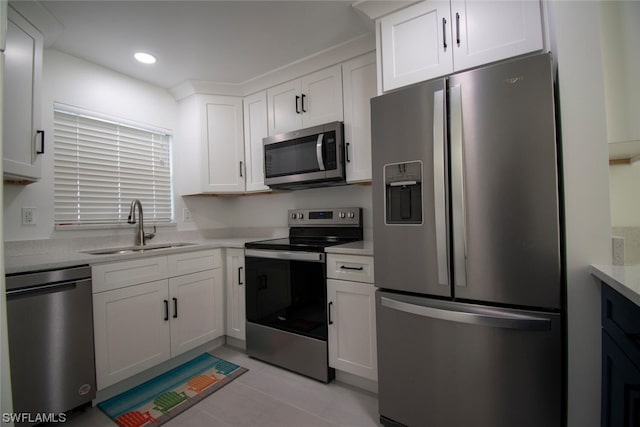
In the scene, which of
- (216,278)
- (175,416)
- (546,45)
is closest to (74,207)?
(216,278)

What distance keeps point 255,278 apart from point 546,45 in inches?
86.2

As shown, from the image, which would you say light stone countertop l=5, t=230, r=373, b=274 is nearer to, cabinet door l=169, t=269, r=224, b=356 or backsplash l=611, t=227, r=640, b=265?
cabinet door l=169, t=269, r=224, b=356

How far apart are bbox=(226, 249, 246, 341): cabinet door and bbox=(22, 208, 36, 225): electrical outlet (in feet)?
4.24

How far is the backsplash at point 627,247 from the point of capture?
3.45 feet

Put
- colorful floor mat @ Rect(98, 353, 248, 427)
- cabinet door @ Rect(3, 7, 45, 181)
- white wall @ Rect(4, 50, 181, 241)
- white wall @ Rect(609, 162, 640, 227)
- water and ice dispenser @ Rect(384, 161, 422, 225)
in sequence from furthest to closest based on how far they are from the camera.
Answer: white wall @ Rect(4, 50, 181, 241) → colorful floor mat @ Rect(98, 353, 248, 427) → cabinet door @ Rect(3, 7, 45, 181) → water and ice dispenser @ Rect(384, 161, 422, 225) → white wall @ Rect(609, 162, 640, 227)

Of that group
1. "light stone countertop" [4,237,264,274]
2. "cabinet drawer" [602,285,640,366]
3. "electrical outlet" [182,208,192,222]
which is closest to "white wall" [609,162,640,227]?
"cabinet drawer" [602,285,640,366]

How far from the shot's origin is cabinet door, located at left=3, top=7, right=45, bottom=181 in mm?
1465

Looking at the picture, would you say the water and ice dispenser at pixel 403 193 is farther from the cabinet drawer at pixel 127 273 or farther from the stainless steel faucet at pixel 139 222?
Answer: the stainless steel faucet at pixel 139 222

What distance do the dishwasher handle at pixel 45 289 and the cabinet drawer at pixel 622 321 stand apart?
2.41 m

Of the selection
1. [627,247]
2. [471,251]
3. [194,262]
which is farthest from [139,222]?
[627,247]

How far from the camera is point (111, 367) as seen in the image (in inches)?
67.7

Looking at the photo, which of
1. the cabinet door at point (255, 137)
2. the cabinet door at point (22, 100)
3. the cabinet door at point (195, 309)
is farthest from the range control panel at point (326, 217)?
the cabinet door at point (22, 100)

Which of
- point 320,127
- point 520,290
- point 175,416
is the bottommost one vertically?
point 175,416

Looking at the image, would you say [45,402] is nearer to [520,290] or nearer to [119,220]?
[119,220]
